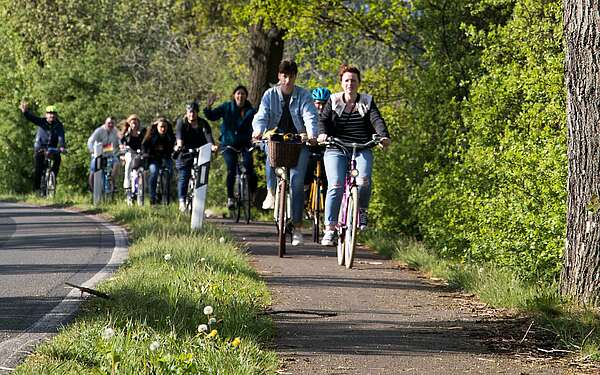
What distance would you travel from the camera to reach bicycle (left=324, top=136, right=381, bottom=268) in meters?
12.4

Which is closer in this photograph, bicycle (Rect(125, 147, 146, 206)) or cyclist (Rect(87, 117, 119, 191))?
bicycle (Rect(125, 147, 146, 206))

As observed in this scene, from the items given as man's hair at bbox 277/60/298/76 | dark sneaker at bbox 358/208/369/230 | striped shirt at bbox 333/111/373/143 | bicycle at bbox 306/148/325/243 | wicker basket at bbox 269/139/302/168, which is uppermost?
man's hair at bbox 277/60/298/76

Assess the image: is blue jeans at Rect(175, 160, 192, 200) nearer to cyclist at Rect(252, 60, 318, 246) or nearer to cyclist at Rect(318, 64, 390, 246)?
cyclist at Rect(252, 60, 318, 246)

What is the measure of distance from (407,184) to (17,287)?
644 centimetres

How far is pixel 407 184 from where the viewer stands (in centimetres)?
1564

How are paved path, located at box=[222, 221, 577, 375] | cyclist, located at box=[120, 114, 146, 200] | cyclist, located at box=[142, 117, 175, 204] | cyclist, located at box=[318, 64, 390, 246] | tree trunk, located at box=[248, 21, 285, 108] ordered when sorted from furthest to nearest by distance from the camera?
1. cyclist, located at box=[120, 114, 146, 200]
2. tree trunk, located at box=[248, 21, 285, 108]
3. cyclist, located at box=[142, 117, 175, 204]
4. cyclist, located at box=[318, 64, 390, 246]
5. paved path, located at box=[222, 221, 577, 375]

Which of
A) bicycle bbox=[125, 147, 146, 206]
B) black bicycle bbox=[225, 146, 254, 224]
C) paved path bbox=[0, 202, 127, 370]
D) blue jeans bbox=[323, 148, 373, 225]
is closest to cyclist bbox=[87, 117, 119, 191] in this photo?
bicycle bbox=[125, 147, 146, 206]

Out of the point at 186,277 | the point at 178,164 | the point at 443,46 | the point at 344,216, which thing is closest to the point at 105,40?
the point at 178,164

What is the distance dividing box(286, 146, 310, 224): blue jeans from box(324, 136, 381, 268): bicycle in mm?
718

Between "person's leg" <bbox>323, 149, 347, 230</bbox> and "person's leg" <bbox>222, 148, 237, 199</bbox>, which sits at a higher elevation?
"person's leg" <bbox>222, 148, 237, 199</bbox>

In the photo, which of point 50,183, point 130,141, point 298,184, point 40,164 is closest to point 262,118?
point 298,184

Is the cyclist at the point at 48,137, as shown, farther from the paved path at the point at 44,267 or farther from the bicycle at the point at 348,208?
the bicycle at the point at 348,208

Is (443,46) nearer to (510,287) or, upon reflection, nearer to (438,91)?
(438,91)

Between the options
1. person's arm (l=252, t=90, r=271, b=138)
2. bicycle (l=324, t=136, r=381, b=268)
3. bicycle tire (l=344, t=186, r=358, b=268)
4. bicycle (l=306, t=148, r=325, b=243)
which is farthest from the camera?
bicycle (l=306, t=148, r=325, b=243)
